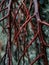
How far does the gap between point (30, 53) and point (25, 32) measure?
0.46 ft

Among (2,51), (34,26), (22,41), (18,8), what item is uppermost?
(18,8)

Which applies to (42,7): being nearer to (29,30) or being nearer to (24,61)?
(29,30)

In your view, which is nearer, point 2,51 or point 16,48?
point 16,48

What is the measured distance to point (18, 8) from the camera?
1.41 metres

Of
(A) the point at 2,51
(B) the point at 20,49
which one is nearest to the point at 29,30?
(B) the point at 20,49

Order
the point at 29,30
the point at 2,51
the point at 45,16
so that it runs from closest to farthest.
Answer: the point at 45,16, the point at 29,30, the point at 2,51

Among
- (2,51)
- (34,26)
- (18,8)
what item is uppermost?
(18,8)

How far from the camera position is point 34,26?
4.59ft

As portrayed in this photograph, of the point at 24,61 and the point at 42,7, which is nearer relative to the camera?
the point at 42,7

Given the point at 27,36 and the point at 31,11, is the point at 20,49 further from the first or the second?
the point at 31,11

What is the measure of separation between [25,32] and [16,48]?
5.9 inches

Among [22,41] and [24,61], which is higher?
[22,41]

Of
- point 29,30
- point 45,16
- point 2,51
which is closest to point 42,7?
point 45,16

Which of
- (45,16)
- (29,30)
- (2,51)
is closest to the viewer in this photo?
(45,16)
